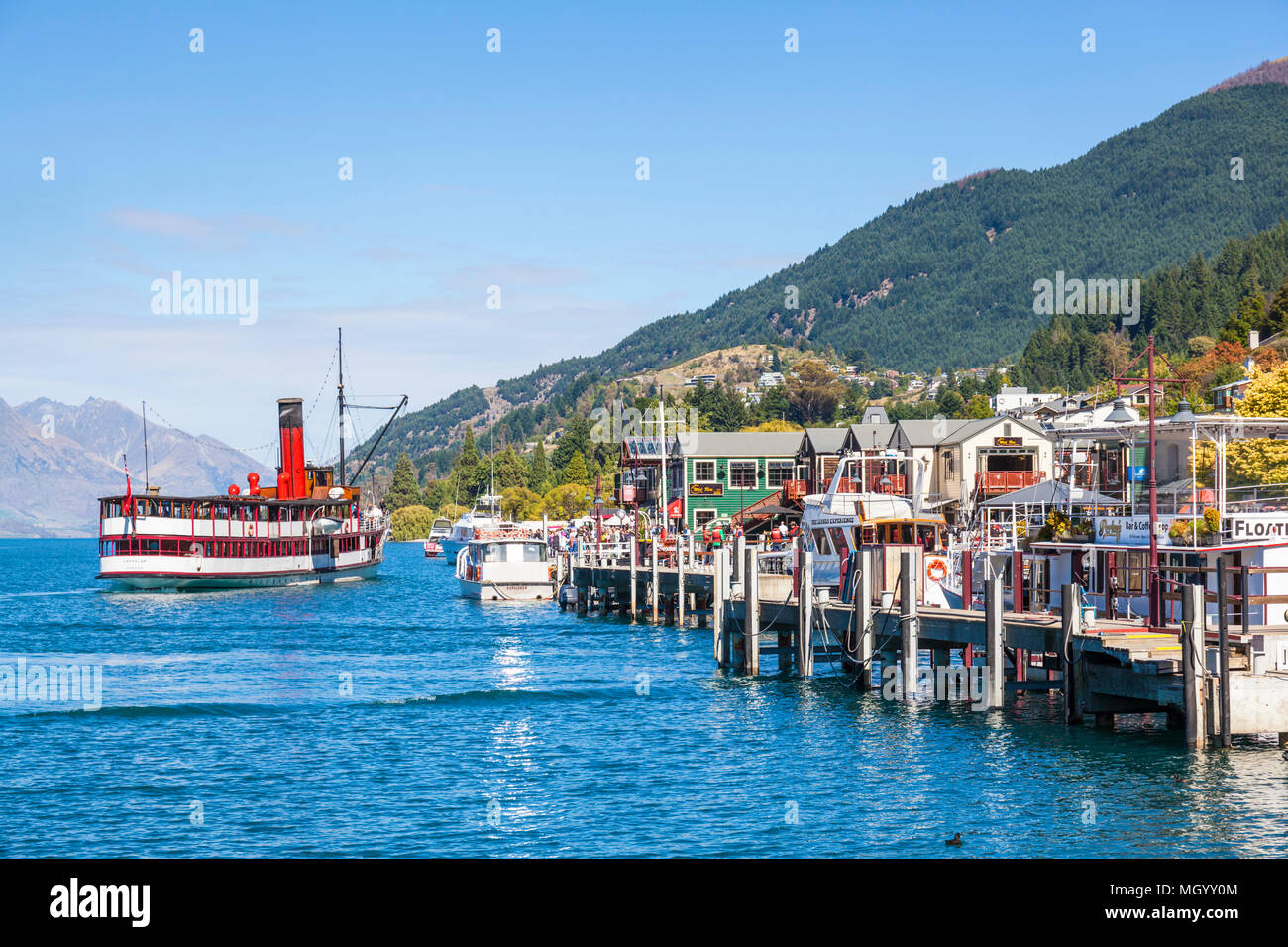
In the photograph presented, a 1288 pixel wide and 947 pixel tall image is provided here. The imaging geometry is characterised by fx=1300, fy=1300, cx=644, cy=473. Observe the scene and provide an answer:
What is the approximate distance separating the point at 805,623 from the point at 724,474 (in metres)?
63.5

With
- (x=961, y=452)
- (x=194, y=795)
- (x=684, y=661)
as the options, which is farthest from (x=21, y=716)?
(x=961, y=452)

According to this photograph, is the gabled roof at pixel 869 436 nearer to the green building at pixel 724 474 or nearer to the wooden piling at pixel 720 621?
the green building at pixel 724 474

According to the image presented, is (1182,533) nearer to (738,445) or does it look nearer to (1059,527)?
(1059,527)

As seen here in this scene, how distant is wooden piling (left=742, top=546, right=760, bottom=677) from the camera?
4597cm

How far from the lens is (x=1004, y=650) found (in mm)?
37156

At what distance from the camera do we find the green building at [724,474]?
10675cm

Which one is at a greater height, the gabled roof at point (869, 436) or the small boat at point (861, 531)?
the gabled roof at point (869, 436)

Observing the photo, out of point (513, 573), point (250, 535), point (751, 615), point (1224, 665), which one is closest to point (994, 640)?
point (1224, 665)

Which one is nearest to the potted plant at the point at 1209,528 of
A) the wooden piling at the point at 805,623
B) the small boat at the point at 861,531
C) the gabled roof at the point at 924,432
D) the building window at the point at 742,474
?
the small boat at the point at 861,531

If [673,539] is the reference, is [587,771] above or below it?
below

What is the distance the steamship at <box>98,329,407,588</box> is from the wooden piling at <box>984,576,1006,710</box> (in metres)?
77.8

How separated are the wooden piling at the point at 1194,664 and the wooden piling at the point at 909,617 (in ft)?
32.4

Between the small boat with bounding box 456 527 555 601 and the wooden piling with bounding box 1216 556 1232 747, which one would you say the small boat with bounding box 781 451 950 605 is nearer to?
the wooden piling with bounding box 1216 556 1232 747

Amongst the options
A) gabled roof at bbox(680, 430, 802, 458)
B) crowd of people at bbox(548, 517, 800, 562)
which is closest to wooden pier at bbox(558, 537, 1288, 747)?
crowd of people at bbox(548, 517, 800, 562)
